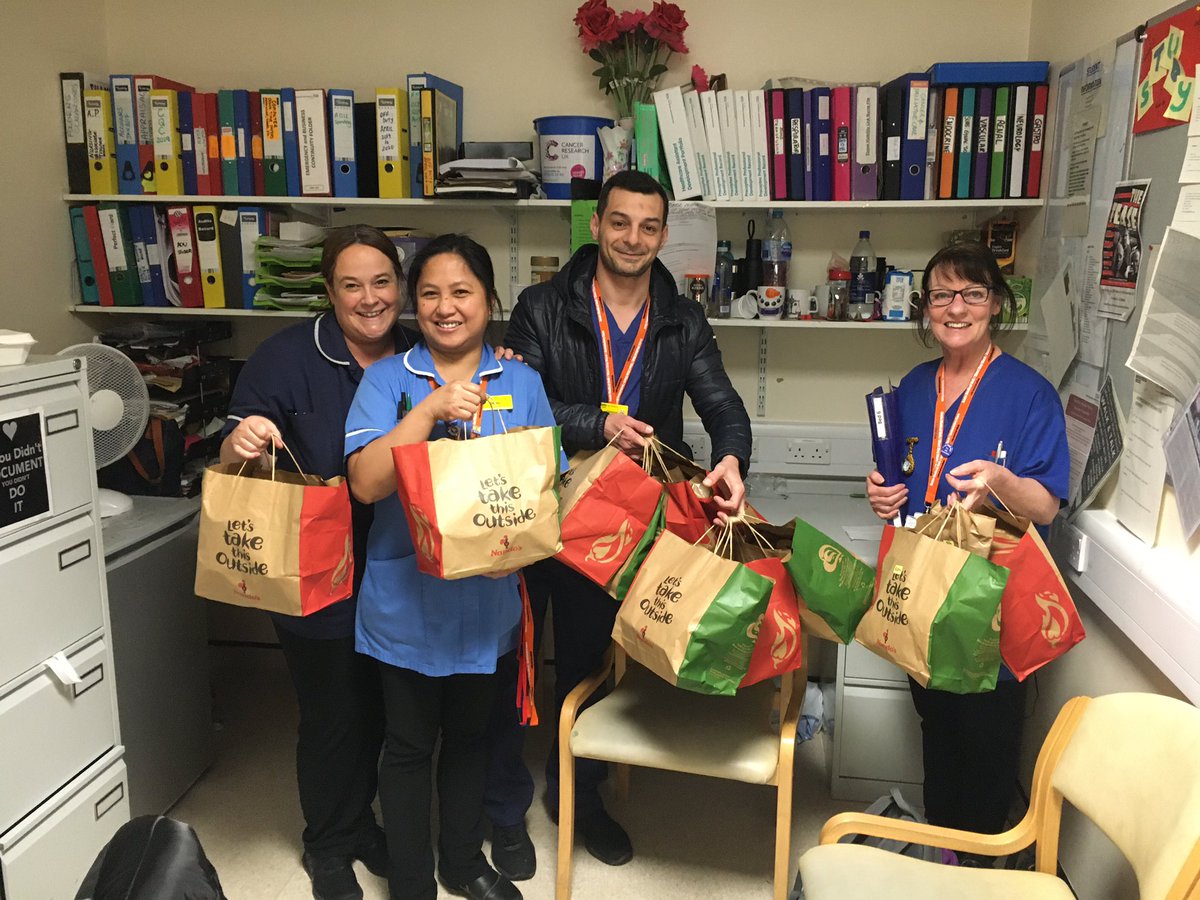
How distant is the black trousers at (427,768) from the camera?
1.76 m

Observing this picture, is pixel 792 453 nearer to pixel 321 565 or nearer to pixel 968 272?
pixel 968 272

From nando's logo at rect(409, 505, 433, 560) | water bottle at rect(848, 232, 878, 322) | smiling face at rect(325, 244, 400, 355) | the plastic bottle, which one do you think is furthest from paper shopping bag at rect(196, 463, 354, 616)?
water bottle at rect(848, 232, 878, 322)

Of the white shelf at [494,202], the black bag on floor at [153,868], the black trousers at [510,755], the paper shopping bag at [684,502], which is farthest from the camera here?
the white shelf at [494,202]

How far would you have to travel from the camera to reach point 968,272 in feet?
5.46

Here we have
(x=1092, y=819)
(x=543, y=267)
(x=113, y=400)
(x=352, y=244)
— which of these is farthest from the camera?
(x=543, y=267)

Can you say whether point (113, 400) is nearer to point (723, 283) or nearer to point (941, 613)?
point (723, 283)

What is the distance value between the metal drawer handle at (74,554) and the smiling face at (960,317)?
1.69 m

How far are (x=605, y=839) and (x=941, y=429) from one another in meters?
1.22

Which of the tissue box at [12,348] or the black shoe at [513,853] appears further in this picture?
the black shoe at [513,853]

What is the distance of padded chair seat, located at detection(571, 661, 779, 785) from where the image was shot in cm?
179

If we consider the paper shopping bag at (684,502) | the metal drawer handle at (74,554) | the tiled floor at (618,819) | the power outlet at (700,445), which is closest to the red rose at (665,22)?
the power outlet at (700,445)

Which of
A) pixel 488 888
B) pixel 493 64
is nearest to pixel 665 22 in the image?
pixel 493 64

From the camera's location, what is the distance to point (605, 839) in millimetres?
2145

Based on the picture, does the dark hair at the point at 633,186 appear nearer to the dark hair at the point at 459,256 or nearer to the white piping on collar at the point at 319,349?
the dark hair at the point at 459,256
